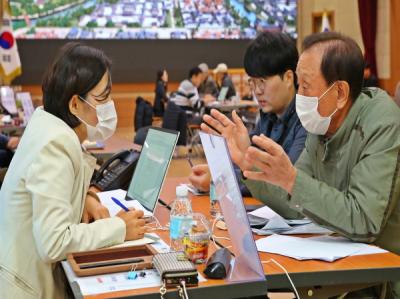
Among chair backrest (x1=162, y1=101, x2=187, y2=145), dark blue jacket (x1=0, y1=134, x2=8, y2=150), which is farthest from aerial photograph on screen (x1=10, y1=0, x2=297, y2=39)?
dark blue jacket (x1=0, y1=134, x2=8, y2=150)

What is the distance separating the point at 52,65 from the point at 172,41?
11.6 m

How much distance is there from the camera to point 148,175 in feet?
8.82

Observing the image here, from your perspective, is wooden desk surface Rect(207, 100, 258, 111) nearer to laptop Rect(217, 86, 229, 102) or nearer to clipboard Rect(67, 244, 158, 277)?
laptop Rect(217, 86, 229, 102)

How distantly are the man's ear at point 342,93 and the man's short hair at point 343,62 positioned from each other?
0.7 inches

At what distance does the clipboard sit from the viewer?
175 centimetres

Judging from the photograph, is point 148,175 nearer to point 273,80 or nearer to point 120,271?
point 273,80

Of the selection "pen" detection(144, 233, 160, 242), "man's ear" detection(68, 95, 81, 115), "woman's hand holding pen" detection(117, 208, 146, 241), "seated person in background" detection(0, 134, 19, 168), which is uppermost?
"man's ear" detection(68, 95, 81, 115)

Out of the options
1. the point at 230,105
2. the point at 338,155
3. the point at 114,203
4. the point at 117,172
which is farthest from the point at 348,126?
the point at 230,105

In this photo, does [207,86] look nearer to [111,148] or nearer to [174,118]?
[174,118]

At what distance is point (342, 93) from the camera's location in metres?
2.16

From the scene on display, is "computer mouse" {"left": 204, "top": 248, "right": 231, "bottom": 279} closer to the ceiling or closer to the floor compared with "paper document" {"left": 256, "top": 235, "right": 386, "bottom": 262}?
closer to the ceiling

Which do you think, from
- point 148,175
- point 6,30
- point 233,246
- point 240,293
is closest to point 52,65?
point 148,175

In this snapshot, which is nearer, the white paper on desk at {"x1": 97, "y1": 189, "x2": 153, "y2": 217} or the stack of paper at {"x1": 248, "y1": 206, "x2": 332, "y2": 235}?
the stack of paper at {"x1": 248, "y1": 206, "x2": 332, "y2": 235}

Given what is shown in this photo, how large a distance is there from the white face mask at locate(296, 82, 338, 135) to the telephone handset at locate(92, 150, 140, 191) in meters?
1.19
